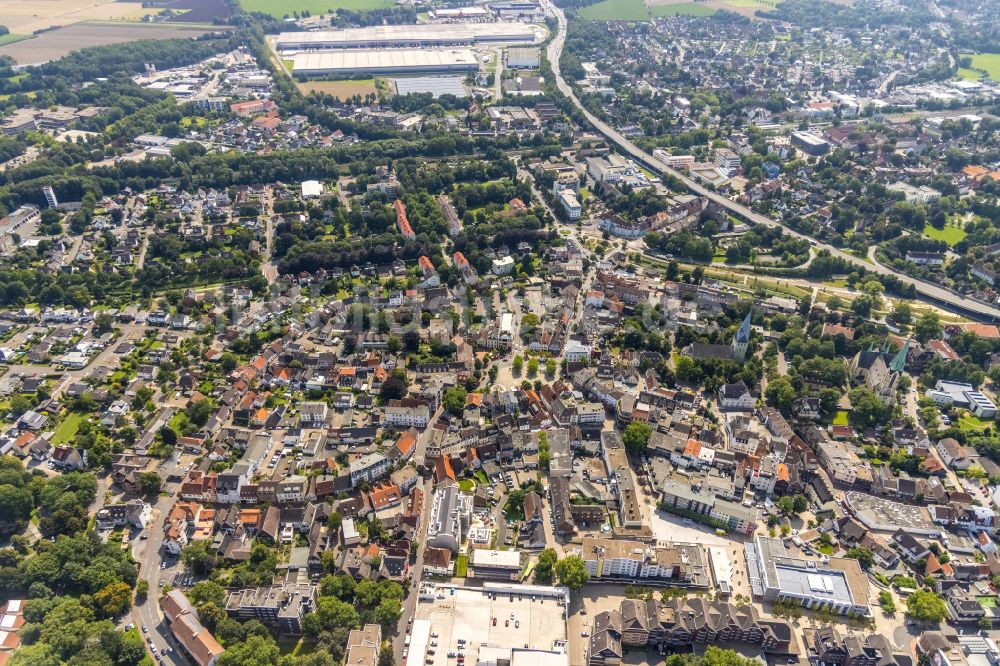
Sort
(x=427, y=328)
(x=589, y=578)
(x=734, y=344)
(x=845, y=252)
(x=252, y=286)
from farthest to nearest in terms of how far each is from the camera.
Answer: (x=845, y=252), (x=252, y=286), (x=427, y=328), (x=734, y=344), (x=589, y=578)

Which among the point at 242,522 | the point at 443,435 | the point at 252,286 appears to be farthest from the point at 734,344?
the point at 252,286

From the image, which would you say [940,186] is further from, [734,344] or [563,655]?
[563,655]

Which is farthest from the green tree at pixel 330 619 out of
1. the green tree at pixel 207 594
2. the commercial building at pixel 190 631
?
the green tree at pixel 207 594

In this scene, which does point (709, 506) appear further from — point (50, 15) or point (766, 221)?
point (50, 15)

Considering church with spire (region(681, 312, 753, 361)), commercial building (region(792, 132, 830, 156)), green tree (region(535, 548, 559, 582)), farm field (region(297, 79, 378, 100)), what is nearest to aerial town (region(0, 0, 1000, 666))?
green tree (region(535, 548, 559, 582))

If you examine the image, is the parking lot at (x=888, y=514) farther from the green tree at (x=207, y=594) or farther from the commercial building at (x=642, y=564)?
the green tree at (x=207, y=594)
